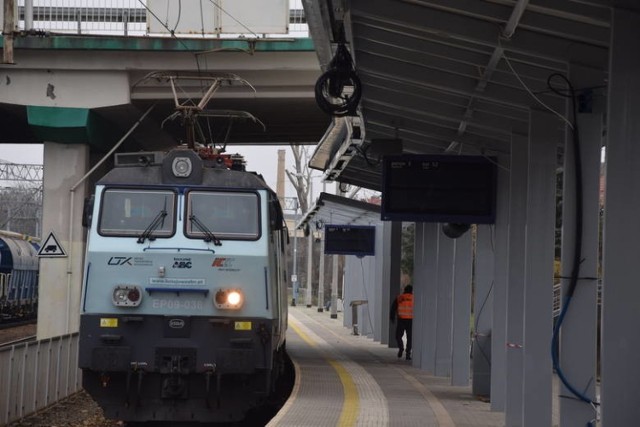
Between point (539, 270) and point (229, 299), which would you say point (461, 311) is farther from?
point (539, 270)

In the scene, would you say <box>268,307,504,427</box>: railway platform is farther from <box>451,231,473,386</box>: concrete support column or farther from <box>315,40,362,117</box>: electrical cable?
<box>315,40,362,117</box>: electrical cable

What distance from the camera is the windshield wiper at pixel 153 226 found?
12680 mm

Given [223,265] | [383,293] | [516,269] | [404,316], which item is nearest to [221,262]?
[223,265]

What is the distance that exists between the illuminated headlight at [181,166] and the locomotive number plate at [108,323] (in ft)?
6.41

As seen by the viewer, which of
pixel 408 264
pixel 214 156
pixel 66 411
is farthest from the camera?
pixel 408 264

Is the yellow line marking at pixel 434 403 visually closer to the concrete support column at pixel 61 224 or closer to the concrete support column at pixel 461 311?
the concrete support column at pixel 461 311

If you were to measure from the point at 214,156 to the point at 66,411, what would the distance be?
4.95m

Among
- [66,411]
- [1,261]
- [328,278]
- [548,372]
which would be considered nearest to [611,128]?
[548,372]

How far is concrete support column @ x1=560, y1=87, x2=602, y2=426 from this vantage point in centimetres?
898

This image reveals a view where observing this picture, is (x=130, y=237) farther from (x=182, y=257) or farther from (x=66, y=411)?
(x=66, y=411)

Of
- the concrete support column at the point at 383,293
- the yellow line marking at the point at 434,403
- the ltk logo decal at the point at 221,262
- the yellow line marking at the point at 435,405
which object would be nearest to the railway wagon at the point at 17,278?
the concrete support column at the point at 383,293

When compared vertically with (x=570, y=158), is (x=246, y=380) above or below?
below

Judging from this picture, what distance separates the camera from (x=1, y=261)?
105 ft

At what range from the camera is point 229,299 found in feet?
40.9
